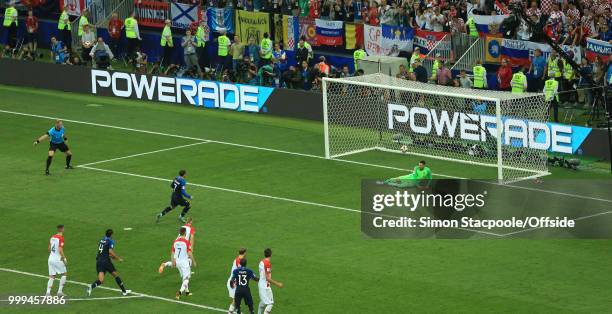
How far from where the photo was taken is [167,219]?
124 ft

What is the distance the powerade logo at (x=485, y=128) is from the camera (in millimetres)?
41938

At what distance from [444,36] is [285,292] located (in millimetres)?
23659

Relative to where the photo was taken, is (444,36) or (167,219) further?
(444,36)

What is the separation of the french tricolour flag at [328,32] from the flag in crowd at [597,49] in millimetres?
11674

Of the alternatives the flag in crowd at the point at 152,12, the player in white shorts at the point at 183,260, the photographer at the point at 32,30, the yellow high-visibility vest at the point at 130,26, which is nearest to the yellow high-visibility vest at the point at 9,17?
the photographer at the point at 32,30

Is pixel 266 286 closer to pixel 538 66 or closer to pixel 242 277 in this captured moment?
pixel 242 277

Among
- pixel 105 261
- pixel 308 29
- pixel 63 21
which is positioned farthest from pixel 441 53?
pixel 105 261

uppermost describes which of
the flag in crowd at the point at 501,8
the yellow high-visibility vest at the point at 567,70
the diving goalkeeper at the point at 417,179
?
the flag in crowd at the point at 501,8

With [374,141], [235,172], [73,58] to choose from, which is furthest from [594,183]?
[73,58]

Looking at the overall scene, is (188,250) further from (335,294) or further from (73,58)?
(73,58)

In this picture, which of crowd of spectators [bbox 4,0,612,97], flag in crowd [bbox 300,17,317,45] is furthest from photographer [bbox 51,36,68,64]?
flag in crowd [bbox 300,17,317,45]

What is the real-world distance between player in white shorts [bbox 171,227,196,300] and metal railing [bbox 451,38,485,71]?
23326 millimetres

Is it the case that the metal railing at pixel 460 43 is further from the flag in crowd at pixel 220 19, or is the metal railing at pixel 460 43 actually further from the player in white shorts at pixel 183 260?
the player in white shorts at pixel 183 260

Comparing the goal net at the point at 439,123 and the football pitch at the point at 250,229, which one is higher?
the goal net at the point at 439,123
